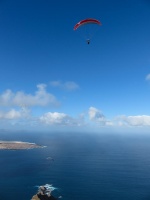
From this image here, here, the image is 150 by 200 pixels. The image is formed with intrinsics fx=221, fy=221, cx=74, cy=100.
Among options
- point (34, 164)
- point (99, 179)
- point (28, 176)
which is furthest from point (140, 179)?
point (34, 164)

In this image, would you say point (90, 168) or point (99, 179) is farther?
point (90, 168)

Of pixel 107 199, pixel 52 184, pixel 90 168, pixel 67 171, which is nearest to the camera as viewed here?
pixel 107 199

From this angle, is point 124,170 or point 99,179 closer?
point 99,179

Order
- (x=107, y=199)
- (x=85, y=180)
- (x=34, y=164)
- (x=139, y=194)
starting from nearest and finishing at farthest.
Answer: (x=107, y=199), (x=139, y=194), (x=85, y=180), (x=34, y=164)

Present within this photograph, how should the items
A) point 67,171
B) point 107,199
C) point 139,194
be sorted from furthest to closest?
point 67,171 → point 139,194 → point 107,199

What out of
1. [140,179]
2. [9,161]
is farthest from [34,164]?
[140,179]

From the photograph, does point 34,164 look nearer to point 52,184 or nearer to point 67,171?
point 67,171

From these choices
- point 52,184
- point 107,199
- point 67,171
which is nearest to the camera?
point 107,199

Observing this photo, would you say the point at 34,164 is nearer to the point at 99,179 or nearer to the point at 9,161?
the point at 9,161
